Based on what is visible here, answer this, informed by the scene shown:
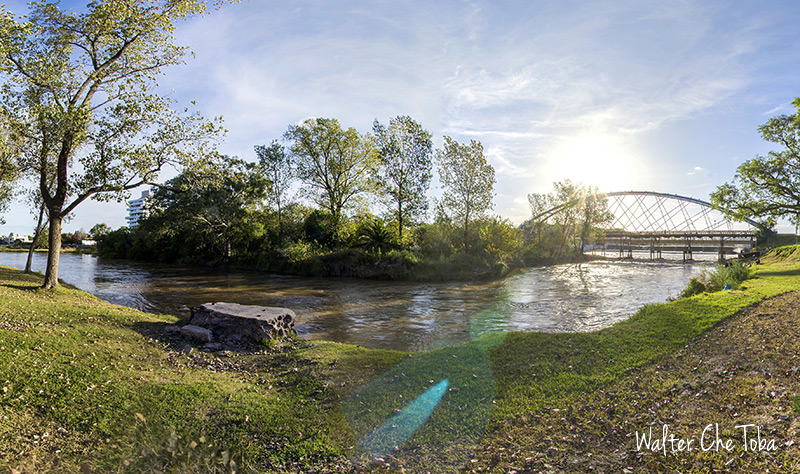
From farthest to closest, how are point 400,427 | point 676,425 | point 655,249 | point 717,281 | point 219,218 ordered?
point 655,249 < point 219,218 < point 717,281 < point 400,427 < point 676,425

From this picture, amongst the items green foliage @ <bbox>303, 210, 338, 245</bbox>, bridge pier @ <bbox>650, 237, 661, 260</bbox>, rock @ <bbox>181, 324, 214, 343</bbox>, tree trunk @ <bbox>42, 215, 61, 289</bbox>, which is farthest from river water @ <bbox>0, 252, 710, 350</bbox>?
bridge pier @ <bbox>650, 237, 661, 260</bbox>

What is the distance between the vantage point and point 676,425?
5215mm

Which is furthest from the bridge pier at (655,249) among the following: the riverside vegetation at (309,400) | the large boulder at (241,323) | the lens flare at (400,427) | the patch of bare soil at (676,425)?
the lens flare at (400,427)

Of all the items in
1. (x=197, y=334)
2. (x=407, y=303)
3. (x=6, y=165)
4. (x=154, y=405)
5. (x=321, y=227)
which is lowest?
(x=407, y=303)

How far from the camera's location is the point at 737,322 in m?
9.30

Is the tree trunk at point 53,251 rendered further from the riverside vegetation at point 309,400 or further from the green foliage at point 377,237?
the green foliage at point 377,237

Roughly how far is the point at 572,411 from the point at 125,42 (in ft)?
55.0

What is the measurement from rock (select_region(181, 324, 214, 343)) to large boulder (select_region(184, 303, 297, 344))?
0.59 ft

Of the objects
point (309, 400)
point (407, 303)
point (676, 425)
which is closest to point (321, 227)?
point (407, 303)

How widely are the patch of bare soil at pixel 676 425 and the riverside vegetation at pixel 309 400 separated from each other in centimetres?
3

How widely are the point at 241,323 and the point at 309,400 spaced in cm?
427

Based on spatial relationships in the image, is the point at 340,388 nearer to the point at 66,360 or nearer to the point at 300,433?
the point at 300,433

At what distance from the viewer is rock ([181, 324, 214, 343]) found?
946 centimetres

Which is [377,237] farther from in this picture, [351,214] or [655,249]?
[655,249]
